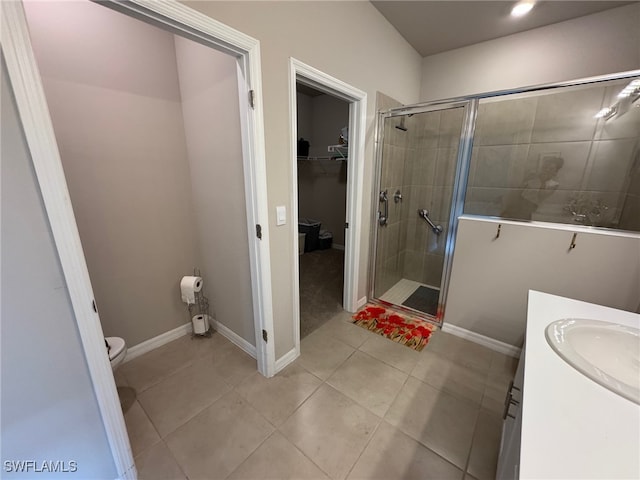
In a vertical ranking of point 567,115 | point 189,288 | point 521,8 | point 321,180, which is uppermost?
point 521,8

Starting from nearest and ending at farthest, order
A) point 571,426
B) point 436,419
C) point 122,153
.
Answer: point 571,426, point 436,419, point 122,153

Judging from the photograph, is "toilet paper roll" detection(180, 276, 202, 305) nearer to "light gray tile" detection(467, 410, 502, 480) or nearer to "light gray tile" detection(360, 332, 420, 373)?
"light gray tile" detection(360, 332, 420, 373)

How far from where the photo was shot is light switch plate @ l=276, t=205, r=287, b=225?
1638mm

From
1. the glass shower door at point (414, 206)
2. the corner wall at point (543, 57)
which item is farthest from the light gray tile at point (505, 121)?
the corner wall at point (543, 57)

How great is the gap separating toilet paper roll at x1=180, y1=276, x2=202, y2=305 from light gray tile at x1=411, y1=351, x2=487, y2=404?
5.90 feet

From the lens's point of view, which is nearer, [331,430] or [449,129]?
[331,430]

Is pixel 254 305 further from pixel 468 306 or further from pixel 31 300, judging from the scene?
pixel 468 306

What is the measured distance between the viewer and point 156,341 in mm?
2092

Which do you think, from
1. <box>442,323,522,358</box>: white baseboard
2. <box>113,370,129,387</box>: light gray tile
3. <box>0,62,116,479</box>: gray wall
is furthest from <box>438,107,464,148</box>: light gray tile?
<box>113,370,129,387</box>: light gray tile

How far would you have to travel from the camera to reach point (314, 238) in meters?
4.47

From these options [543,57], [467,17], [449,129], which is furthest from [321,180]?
[543,57]

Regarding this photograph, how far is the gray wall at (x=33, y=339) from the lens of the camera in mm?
782

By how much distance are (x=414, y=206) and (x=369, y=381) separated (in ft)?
6.91

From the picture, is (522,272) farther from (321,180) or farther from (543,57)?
(321,180)
